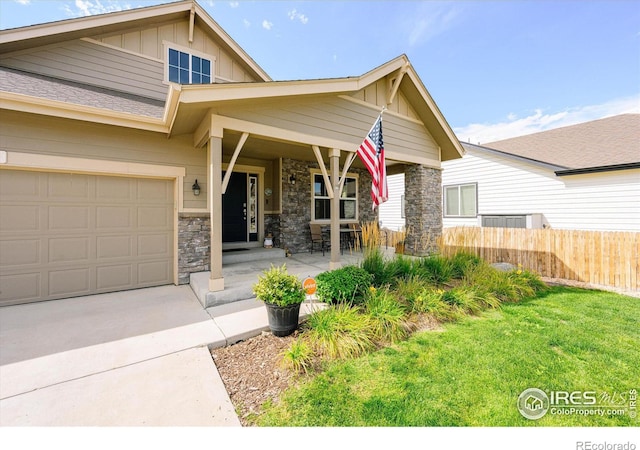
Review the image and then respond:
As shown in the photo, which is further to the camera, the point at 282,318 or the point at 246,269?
the point at 246,269

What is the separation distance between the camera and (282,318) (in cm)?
335

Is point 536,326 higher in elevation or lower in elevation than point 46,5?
lower

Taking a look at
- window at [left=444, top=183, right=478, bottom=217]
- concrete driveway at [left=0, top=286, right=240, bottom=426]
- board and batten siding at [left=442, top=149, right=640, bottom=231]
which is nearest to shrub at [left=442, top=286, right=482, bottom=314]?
concrete driveway at [left=0, top=286, right=240, bottom=426]

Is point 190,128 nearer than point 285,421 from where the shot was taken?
No

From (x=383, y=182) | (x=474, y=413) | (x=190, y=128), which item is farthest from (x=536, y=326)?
(x=190, y=128)

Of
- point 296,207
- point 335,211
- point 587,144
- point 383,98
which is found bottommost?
point 335,211

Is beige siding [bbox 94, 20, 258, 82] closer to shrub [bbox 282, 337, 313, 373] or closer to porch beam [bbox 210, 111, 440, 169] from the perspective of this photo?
porch beam [bbox 210, 111, 440, 169]

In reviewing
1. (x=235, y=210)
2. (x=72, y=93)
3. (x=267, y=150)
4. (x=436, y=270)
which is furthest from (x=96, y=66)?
(x=436, y=270)

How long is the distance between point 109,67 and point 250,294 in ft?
21.2

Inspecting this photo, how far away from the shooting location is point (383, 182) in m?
4.88

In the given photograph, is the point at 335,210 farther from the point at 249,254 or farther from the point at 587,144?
the point at 587,144

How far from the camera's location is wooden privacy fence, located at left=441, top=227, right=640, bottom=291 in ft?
19.2

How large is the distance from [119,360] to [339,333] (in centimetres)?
247

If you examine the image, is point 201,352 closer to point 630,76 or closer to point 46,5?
point 46,5
